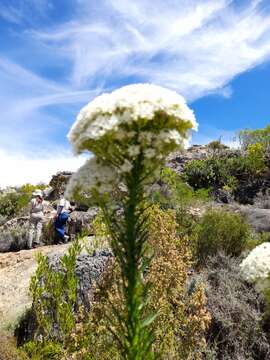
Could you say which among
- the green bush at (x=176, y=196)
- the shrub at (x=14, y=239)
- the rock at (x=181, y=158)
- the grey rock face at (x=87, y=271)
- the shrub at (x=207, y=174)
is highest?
the rock at (x=181, y=158)

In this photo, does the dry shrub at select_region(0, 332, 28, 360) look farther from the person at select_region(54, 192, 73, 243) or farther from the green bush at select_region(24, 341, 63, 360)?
the person at select_region(54, 192, 73, 243)

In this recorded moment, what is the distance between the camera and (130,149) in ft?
6.10

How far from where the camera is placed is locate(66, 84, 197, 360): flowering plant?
6.19 ft

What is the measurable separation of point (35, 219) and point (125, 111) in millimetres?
11040

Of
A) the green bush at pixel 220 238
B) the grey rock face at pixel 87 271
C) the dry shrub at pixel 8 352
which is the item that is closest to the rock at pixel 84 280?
the grey rock face at pixel 87 271

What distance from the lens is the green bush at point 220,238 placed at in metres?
8.41

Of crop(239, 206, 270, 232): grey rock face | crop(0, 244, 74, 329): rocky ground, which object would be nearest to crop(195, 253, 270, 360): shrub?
crop(0, 244, 74, 329): rocky ground

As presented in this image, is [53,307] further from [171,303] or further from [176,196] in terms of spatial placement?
[176,196]

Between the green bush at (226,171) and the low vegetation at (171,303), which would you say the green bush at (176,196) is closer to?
the green bush at (226,171)

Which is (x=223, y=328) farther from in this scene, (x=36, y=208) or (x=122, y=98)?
(x=36, y=208)

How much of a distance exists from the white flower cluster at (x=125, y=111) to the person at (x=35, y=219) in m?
10.6

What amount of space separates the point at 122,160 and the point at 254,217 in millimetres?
11963

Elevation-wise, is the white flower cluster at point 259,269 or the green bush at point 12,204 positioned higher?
the green bush at point 12,204

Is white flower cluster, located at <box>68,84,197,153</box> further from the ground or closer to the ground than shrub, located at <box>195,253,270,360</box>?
further from the ground
